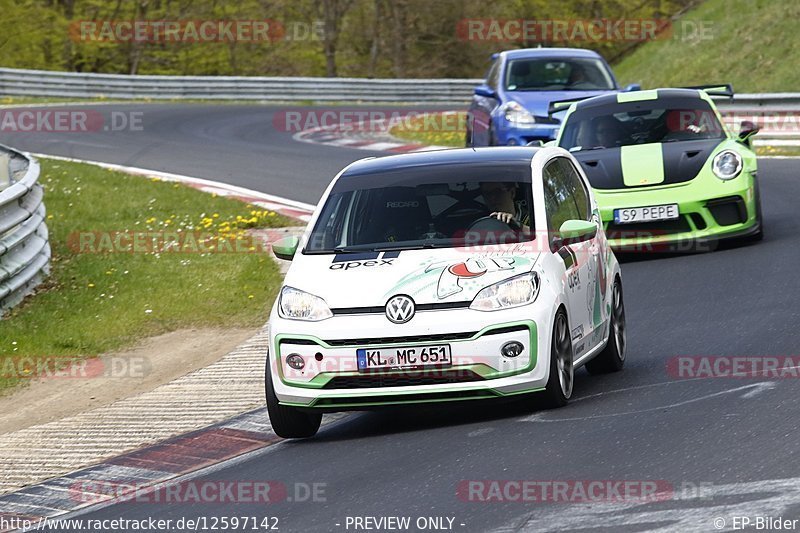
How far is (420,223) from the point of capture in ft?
27.5

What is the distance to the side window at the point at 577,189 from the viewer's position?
9.13m

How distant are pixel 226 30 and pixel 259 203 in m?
37.2

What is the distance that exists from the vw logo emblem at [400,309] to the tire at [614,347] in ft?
6.35

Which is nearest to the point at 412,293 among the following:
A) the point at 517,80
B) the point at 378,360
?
the point at 378,360

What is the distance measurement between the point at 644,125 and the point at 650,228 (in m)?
1.32

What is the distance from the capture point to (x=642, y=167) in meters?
13.6

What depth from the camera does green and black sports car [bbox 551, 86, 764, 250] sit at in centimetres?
1342

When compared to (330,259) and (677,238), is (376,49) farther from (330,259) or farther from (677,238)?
(330,259)

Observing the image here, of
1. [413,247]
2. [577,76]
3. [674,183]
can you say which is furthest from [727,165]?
[577,76]

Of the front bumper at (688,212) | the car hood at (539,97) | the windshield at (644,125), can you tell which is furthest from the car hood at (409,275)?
the car hood at (539,97)

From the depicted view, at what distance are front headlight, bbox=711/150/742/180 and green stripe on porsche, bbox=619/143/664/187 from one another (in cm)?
51

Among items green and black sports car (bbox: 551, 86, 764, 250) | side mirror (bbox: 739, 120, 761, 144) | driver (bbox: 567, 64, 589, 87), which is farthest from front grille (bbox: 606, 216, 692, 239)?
driver (bbox: 567, 64, 589, 87)

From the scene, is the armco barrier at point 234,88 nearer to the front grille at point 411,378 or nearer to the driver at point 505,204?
the driver at point 505,204

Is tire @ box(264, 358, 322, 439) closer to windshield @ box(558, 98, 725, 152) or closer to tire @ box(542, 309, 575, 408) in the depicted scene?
tire @ box(542, 309, 575, 408)
